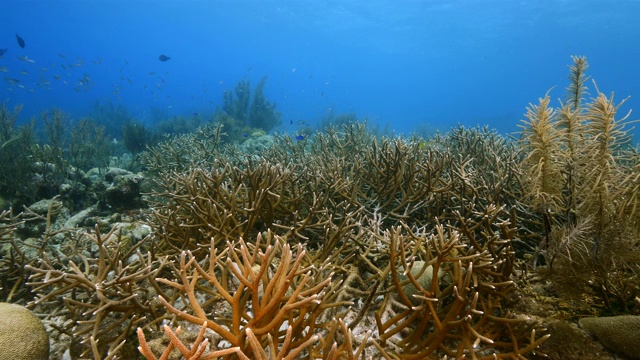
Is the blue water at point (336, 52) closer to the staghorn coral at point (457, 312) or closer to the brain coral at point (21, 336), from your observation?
the brain coral at point (21, 336)

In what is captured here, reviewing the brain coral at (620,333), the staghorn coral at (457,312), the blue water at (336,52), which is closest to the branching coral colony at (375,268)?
the staghorn coral at (457,312)

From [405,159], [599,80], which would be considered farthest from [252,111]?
[599,80]

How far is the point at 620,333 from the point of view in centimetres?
212

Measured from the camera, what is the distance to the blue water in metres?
45.5

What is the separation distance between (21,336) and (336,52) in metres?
143

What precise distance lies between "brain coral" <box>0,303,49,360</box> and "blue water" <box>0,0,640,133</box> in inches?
599

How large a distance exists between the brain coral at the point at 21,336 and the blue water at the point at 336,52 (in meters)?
15.2

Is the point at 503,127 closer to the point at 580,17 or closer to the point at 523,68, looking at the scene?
the point at 580,17

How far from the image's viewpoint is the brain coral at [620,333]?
2.08 metres

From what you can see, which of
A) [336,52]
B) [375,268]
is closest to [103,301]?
[375,268]

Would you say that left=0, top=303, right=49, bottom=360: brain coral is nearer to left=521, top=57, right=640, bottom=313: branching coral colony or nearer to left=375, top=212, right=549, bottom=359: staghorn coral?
left=375, top=212, right=549, bottom=359: staghorn coral

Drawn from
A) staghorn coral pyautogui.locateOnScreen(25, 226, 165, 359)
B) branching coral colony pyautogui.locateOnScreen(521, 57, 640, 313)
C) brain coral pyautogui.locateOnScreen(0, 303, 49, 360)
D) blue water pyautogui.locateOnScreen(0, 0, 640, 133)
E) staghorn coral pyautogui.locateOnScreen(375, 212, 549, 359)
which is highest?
blue water pyautogui.locateOnScreen(0, 0, 640, 133)

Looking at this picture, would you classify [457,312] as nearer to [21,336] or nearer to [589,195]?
[589,195]

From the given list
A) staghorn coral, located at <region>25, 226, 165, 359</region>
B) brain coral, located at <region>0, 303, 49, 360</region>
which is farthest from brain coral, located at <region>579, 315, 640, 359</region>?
brain coral, located at <region>0, 303, 49, 360</region>
